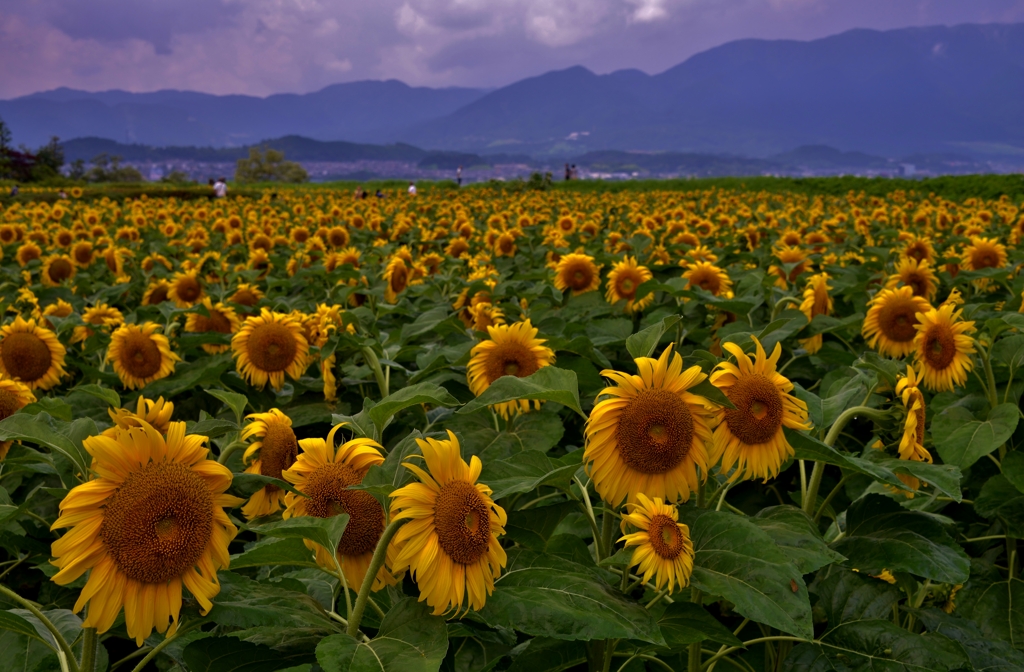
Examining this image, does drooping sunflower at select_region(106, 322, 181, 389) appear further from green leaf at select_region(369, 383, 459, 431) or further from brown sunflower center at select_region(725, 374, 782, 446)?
brown sunflower center at select_region(725, 374, 782, 446)

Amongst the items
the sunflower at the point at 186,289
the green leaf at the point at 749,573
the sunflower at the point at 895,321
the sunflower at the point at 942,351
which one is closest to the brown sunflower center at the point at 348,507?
the green leaf at the point at 749,573

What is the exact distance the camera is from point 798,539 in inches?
68.3

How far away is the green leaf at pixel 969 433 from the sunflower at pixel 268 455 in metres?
2.21

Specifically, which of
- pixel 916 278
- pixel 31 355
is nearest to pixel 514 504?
pixel 31 355

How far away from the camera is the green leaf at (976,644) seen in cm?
211

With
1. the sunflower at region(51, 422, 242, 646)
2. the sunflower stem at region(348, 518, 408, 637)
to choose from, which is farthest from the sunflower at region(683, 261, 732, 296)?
the sunflower at region(51, 422, 242, 646)

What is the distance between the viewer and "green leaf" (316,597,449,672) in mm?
1253

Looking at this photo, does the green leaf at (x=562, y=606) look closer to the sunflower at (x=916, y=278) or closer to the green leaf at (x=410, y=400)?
the green leaf at (x=410, y=400)

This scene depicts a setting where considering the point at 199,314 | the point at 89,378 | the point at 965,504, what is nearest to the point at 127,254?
the point at 199,314

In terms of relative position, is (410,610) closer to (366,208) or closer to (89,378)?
(89,378)

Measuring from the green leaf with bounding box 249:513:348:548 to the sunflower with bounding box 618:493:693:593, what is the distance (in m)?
0.65

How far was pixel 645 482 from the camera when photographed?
1.72 m

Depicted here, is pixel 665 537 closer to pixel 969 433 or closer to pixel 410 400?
pixel 410 400

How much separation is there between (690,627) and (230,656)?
104 cm
